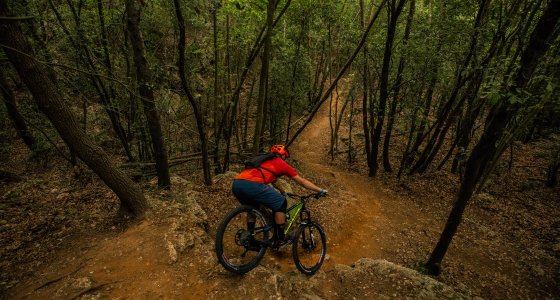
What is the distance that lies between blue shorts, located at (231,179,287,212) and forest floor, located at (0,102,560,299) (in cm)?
127

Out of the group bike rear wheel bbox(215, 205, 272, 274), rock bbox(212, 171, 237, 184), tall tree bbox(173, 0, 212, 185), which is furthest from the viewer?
rock bbox(212, 171, 237, 184)

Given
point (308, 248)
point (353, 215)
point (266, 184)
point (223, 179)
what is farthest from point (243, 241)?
point (353, 215)

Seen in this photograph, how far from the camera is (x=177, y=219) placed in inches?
259

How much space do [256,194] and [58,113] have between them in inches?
153

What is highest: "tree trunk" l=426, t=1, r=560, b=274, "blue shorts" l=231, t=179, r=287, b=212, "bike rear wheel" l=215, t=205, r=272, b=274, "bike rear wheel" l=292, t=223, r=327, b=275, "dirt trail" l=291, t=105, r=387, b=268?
"tree trunk" l=426, t=1, r=560, b=274

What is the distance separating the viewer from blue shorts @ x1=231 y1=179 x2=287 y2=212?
190 inches

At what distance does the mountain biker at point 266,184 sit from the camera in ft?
15.9

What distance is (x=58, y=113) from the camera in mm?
5156

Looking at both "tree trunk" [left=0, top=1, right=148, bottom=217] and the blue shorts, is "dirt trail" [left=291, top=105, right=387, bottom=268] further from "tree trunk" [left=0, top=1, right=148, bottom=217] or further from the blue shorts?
"tree trunk" [left=0, top=1, right=148, bottom=217]

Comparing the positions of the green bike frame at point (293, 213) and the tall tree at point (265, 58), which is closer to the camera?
the green bike frame at point (293, 213)

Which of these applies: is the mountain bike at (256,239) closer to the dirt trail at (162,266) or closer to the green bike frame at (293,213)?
the green bike frame at (293,213)

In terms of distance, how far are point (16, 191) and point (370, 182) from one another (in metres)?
13.7

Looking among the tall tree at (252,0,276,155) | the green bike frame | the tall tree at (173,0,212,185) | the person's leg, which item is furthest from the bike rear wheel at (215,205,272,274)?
the tall tree at (252,0,276,155)

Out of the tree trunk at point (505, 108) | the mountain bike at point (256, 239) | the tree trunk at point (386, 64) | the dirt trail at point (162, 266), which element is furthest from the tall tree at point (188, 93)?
the tree trunk at point (386, 64)
